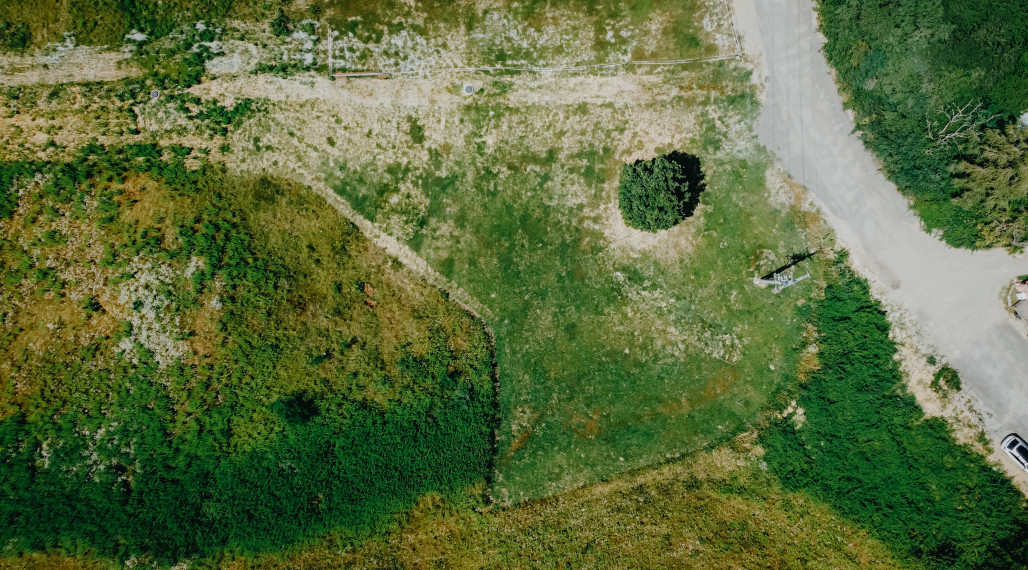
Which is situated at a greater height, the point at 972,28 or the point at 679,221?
the point at 972,28

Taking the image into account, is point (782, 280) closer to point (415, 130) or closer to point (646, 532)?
point (646, 532)

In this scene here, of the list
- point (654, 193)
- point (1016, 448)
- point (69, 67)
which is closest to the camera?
point (654, 193)

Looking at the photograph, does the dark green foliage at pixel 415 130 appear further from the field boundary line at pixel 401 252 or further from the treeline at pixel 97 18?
the treeline at pixel 97 18

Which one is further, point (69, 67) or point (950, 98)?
point (69, 67)

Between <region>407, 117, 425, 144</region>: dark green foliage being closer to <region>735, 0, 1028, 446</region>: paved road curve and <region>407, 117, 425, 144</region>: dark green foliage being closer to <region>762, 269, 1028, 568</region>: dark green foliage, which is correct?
<region>735, 0, 1028, 446</region>: paved road curve

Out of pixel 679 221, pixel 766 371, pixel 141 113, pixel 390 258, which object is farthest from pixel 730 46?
pixel 141 113

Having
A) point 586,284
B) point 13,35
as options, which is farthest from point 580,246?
point 13,35

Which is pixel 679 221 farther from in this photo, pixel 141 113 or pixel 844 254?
pixel 141 113
